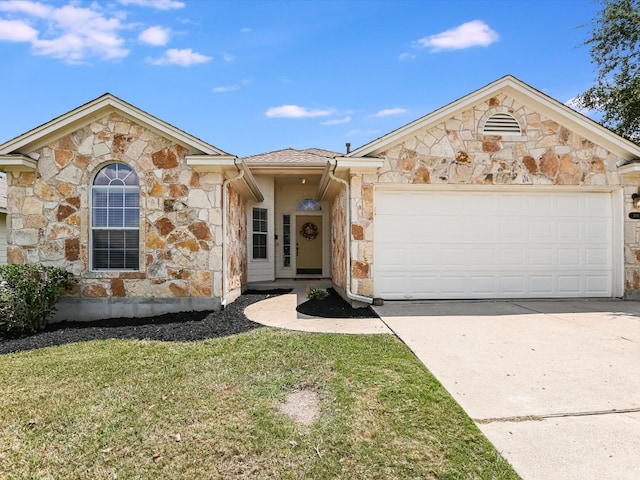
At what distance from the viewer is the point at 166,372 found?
4.23 meters

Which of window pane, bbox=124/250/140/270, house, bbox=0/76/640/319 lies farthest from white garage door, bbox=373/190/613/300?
window pane, bbox=124/250/140/270

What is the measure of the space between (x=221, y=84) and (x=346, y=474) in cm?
1058

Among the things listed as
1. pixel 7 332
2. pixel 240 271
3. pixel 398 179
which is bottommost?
pixel 7 332

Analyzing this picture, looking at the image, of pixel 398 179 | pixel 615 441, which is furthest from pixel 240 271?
pixel 615 441

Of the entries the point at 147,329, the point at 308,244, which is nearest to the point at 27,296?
the point at 147,329

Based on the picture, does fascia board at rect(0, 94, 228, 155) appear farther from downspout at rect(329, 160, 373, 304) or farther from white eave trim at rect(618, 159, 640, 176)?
white eave trim at rect(618, 159, 640, 176)

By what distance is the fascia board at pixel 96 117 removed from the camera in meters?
7.02

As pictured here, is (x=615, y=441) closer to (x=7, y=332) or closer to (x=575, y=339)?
(x=575, y=339)

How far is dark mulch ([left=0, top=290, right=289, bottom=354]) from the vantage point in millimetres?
5734

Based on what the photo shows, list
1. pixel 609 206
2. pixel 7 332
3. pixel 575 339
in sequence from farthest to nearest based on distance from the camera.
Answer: pixel 609 206 → pixel 7 332 → pixel 575 339

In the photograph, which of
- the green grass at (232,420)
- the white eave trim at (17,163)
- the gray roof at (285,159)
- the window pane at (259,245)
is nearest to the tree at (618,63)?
the gray roof at (285,159)

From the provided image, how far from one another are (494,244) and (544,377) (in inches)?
186

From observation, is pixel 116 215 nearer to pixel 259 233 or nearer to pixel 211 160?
pixel 211 160

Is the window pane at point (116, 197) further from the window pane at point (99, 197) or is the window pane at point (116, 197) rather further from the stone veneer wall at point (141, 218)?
the stone veneer wall at point (141, 218)
